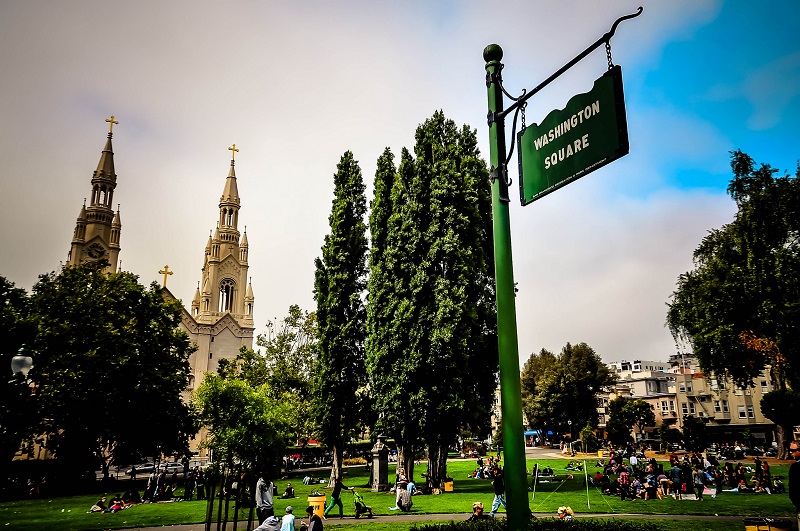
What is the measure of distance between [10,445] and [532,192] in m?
37.2

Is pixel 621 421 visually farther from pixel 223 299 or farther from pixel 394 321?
pixel 223 299

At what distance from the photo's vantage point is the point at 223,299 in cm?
8919

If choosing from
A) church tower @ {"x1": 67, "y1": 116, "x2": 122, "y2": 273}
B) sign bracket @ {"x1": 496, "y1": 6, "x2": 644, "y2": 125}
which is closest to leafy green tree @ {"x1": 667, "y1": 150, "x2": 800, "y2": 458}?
sign bracket @ {"x1": 496, "y1": 6, "x2": 644, "y2": 125}

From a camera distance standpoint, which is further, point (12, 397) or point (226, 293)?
point (226, 293)

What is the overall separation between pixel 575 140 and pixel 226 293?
297ft

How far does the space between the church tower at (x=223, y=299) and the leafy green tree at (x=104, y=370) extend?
46120mm

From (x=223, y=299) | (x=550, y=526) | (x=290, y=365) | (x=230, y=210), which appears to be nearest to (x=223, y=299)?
(x=223, y=299)

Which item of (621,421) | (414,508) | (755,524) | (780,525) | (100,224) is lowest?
Answer: (414,508)

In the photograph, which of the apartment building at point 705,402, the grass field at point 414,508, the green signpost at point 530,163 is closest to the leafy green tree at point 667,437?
the apartment building at point 705,402

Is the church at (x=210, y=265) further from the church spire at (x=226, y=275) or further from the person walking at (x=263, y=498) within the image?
the person walking at (x=263, y=498)

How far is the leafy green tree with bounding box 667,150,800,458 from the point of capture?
119 ft

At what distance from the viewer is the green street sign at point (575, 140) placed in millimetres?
4652

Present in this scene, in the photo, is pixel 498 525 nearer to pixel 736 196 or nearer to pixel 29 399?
pixel 29 399

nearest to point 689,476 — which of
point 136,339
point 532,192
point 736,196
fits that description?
point 532,192
